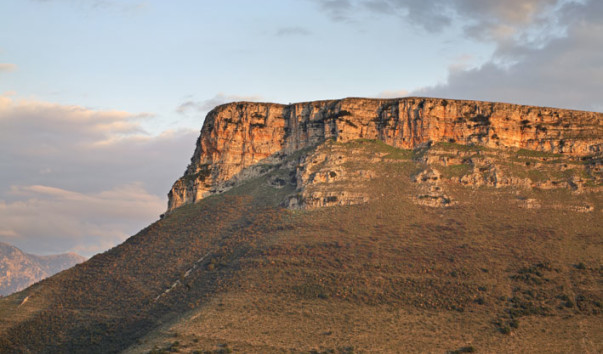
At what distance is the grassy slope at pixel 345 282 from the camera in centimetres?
6862

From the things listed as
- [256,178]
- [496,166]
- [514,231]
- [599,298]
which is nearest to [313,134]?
[256,178]

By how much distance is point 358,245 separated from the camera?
283 ft

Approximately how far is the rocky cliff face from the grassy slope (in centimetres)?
802

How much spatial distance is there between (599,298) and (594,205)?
2531 centimetres

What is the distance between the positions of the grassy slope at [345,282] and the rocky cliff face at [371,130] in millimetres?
8025

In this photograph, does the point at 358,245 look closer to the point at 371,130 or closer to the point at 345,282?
the point at 345,282

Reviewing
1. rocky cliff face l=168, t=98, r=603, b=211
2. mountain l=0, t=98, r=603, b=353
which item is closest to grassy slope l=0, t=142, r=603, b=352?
mountain l=0, t=98, r=603, b=353

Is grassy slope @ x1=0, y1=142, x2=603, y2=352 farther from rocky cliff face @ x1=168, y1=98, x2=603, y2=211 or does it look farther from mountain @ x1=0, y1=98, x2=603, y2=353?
rocky cliff face @ x1=168, y1=98, x2=603, y2=211

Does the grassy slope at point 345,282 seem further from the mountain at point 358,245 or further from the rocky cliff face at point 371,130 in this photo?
the rocky cliff face at point 371,130

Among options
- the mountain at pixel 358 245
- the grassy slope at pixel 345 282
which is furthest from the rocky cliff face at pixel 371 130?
the grassy slope at pixel 345 282

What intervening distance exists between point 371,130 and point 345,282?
1549 inches

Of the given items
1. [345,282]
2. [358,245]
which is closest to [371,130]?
[358,245]

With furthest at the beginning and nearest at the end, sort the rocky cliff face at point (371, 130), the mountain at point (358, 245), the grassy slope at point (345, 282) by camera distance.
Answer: the rocky cliff face at point (371, 130)
the mountain at point (358, 245)
the grassy slope at point (345, 282)

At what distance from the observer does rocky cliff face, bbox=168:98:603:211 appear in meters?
109
